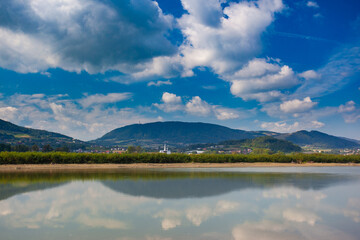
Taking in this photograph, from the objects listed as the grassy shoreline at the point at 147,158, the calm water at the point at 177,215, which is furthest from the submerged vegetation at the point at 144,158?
the calm water at the point at 177,215

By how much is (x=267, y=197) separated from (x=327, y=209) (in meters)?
5.60

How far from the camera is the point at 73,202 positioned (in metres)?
22.7

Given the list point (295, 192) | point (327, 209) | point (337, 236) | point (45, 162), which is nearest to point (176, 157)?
point (45, 162)

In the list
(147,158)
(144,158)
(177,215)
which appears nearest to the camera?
(177,215)

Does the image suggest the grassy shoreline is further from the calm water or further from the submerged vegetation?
the calm water

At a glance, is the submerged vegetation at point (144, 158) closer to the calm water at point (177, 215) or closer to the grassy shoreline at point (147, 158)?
the grassy shoreline at point (147, 158)

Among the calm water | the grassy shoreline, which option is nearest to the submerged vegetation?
the grassy shoreline

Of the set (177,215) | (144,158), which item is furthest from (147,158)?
(177,215)

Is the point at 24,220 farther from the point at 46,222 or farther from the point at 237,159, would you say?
the point at 237,159

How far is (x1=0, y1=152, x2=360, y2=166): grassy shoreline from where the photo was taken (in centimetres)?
6750

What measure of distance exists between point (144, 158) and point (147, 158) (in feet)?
2.79

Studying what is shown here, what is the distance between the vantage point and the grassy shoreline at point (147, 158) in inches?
2657

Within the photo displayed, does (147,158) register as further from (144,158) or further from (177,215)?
(177,215)

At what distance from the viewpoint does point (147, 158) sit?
8125cm
